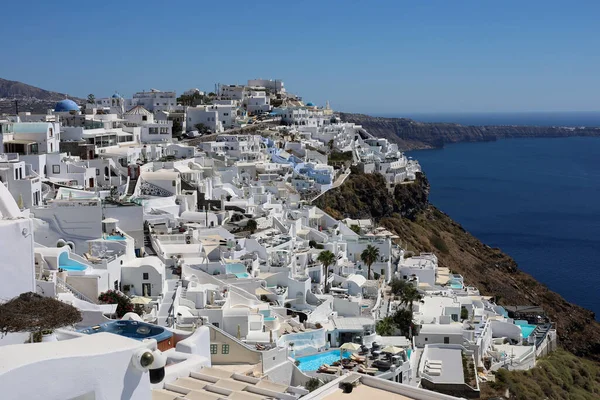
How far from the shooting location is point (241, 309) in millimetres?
20844

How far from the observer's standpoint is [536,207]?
89.7 metres

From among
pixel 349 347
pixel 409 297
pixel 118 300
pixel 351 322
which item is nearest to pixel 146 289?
pixel 118 300

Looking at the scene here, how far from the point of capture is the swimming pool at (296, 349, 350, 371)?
1959 cm

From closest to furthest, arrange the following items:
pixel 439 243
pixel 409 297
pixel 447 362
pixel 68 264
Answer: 1. pixel 68 264
2. pixel 447 362
3. pixel 409 297
4. pixel 439 243

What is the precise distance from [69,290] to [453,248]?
42077 millimetres

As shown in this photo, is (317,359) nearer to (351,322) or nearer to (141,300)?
(351,322)

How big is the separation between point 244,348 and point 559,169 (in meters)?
125

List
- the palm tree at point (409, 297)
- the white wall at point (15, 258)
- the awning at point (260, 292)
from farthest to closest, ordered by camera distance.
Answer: the palm tree at point (409, 297), the awning at point (260, 292), the white wall at point (15, 258)

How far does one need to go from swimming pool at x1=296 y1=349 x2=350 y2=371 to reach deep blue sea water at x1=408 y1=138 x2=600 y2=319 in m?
35.4

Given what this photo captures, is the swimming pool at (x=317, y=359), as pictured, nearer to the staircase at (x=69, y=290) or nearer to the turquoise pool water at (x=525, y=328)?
the staircase at (x=69, y=290)

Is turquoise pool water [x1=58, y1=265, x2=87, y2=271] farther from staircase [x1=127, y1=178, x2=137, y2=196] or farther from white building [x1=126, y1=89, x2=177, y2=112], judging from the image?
white building [x1=126, y1=89, x2=177, y2=112]

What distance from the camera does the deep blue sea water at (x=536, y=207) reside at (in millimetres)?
60812

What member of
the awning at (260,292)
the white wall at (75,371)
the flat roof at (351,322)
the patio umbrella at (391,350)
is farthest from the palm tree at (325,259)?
the white wall at (75,371)

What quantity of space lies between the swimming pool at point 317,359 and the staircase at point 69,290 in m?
5.63
